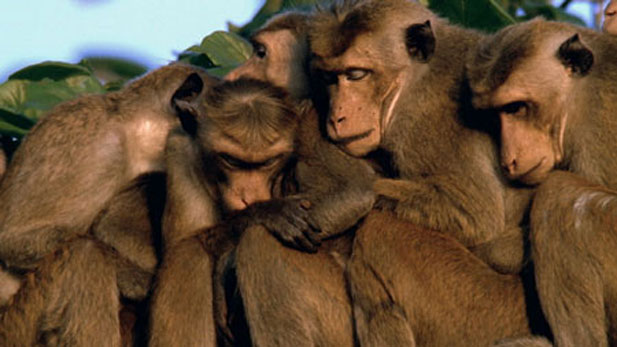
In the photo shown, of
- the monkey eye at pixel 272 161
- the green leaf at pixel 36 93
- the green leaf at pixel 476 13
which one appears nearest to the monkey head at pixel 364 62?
the monkey eye at pixel 272 161

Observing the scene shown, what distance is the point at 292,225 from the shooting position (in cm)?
639

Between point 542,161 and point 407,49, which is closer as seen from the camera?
point 542,161

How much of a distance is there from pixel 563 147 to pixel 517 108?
34cm

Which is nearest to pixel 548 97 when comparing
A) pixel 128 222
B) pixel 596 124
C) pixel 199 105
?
pixel 596 124

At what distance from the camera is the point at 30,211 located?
7352 millimetres

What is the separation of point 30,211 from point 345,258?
86.0 inches

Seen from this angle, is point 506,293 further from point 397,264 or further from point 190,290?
point 190,290

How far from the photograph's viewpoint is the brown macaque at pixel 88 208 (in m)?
6.72

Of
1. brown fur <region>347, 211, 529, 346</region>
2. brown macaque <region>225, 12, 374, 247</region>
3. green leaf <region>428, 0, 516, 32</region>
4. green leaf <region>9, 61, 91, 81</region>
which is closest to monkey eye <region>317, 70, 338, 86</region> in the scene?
brown macaque <region>225, 12, 374, 247</region>

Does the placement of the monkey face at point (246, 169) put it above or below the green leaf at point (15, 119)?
above

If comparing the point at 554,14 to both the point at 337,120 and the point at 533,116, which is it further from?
the point at 337,120

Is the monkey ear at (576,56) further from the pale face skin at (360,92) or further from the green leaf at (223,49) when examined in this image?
the green leaf at (223,49)

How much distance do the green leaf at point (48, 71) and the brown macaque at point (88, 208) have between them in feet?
4.15

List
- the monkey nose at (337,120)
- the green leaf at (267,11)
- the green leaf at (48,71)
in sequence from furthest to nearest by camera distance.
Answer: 1. the green leaf at (267,11)
2. the green leaf at (48,71)
3. the monkey nose at (337,120)
